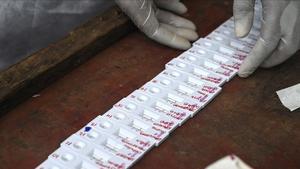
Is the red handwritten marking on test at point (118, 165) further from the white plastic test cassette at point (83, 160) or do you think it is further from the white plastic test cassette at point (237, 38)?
the white plastic test cassette at point (237, 38)

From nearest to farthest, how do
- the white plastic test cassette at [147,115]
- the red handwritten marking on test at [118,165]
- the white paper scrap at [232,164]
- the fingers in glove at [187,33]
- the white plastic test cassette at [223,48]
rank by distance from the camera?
the white paper scrap at [232,164]
the red handwritten marking on test at [118,165]
the white plastic test cassette at [147,115]
the white plastic test cassette at [223,48]
the fingers in glove at [187,33]

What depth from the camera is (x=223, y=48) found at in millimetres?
1465

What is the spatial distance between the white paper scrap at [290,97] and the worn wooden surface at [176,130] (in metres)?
0.02

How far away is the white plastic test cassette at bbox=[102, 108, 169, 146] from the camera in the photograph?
1.14 meters

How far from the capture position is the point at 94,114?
1.25 metres

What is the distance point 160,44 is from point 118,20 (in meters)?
0.18

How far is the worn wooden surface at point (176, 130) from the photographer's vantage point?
3.64 ft

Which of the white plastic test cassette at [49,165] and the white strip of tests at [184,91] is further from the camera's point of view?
the white strip of tests at [184,91]

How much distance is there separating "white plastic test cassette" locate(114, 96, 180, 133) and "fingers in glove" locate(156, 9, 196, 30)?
461 mm

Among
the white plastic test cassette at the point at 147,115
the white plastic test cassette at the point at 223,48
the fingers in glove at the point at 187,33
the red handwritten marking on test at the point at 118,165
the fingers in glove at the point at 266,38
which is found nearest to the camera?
the red handwritten marking on test at the point at 118,165

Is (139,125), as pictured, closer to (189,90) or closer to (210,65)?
(189,90)

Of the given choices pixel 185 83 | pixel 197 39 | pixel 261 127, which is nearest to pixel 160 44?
pixel 197 39

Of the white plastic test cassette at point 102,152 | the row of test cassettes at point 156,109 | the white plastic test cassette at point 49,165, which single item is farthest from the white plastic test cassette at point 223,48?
the white plastic test cassette at point 49,165

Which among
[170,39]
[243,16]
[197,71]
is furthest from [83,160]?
[243,16]
